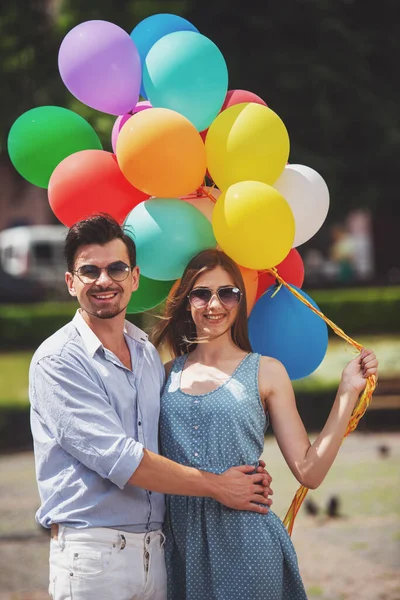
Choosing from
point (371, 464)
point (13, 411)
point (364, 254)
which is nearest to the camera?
point (371, 464)

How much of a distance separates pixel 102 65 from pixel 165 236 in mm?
743

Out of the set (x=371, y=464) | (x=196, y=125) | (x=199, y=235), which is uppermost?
(x=196, y=125)

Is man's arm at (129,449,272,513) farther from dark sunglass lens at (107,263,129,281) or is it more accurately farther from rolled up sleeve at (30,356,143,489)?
dark sunglass lens at (107,263,129,281)

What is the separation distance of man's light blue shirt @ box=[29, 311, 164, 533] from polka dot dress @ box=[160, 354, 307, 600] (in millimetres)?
91

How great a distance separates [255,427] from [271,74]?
11.1 metres

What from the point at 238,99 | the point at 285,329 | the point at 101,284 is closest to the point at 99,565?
the point at 101,284

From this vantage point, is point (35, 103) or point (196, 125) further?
point (35, 103)

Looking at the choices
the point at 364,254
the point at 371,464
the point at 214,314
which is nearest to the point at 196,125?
the point at 214,314

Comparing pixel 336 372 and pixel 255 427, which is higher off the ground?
pixel 255 427

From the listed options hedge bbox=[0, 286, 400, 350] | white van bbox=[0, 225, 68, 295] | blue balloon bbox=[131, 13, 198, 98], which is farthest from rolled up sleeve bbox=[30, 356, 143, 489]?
white van bbox=[0, 225, 68, 295]

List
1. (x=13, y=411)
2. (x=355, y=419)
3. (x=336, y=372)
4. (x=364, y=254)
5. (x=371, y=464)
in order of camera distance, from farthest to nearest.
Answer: (x=364, y=254) → (x=336, y=372) → (x=13, y=411) → (x=371, y=464) → (x=355, y=419)

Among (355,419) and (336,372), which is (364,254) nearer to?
(336,372)

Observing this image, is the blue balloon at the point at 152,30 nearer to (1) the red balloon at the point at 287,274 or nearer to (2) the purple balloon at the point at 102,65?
(2) the purple balloon at the point at 102,65

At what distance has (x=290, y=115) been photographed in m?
13.7
